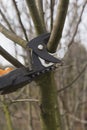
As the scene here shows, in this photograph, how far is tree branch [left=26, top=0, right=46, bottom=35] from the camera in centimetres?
156

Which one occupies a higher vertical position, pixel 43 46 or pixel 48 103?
pixel 43 46

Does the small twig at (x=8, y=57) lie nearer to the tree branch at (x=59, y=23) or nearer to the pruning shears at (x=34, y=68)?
the pruning shears at (x=34, y=68)

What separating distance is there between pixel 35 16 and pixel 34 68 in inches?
10.0

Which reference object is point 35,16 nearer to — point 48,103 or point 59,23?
point 59,23

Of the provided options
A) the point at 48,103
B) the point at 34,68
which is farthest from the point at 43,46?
the point at 48,103

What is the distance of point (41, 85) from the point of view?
1.72m

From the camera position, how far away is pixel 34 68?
1.57 metres

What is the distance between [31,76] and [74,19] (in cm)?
277

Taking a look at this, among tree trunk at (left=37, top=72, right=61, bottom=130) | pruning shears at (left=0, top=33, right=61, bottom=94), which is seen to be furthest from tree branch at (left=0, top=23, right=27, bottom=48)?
tree trunk at (left=37, top=72, right=61, bottom=130)

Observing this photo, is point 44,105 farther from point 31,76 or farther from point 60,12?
point 60,12

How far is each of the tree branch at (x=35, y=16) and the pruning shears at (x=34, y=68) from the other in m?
0.08

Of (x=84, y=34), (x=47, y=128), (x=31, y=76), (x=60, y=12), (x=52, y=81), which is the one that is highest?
(x=60, y=12)

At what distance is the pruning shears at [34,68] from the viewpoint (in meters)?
1.57

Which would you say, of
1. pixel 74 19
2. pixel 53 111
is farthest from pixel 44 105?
pixel 74 19
